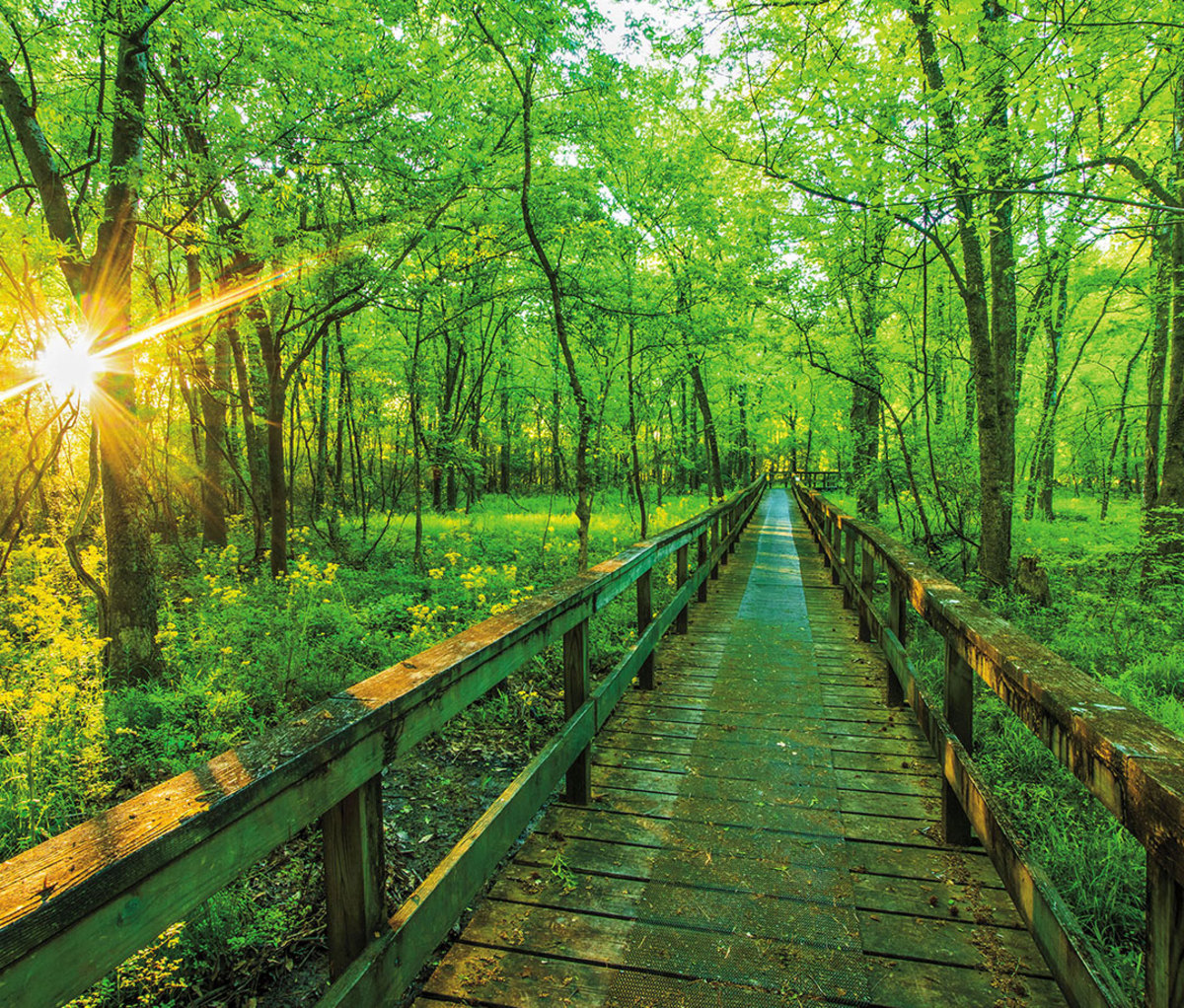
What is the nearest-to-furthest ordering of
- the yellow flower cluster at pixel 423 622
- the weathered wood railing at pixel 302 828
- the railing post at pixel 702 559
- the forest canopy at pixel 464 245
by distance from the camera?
the weathered wood railing at pixel 302 828 → the forest canopy at pixel 464 245 → the yellow flower cluster at pixel 423 622 → the railing post at pixel 702 559

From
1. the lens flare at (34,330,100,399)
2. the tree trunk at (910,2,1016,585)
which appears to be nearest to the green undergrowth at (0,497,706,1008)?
the lens flare at (34,330,100,399)


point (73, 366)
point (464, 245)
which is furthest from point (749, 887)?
point (464, 245)

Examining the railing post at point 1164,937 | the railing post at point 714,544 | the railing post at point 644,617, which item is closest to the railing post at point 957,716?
the railing post at point 1164,937

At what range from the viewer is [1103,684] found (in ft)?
10.7

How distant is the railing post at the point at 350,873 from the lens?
1531 mm

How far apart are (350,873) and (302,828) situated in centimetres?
46

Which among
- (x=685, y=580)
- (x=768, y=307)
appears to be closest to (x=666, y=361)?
(x=768, y=307)

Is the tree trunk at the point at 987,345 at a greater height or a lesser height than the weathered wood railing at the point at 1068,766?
greater

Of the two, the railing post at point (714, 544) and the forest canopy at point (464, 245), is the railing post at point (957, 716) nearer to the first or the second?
the forest canopy at point (464, 245)

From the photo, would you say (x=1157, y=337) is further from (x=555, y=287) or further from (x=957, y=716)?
(x=957, y=716)

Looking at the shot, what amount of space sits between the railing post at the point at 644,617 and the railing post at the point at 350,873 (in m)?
3.12

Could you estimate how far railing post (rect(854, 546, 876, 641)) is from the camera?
599 cm

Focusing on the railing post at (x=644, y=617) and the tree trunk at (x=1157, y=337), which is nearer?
the railing post at (x=644, y=617)

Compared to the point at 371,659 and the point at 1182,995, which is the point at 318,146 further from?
the point at 1182,995
